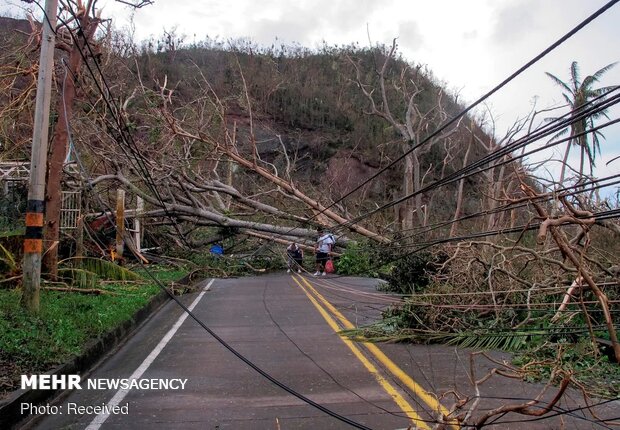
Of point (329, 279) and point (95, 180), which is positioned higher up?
point (95, 180)

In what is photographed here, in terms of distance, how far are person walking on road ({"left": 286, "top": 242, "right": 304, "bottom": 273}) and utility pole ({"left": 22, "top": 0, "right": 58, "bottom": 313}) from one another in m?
12.5

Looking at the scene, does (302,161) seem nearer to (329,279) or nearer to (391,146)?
(391,146)

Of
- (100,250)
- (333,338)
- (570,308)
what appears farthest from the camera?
(100,250)

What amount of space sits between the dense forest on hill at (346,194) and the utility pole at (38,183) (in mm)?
563

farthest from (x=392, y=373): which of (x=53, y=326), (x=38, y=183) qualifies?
(x=38, y=183)

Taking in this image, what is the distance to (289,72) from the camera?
51812 mm

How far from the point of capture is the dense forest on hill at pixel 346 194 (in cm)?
720

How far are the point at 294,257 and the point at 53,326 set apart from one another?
44.0 feet

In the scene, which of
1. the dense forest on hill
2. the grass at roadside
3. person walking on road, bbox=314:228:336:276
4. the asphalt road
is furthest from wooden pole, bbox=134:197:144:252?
the asphalt road

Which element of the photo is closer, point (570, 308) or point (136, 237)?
point (570, 308)

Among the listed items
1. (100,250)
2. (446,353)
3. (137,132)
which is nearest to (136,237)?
(100,250)

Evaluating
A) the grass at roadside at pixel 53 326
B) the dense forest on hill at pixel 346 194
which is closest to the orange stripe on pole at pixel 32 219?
the grass at roadside at pixel 53 326

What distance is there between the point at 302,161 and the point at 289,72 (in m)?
9.96

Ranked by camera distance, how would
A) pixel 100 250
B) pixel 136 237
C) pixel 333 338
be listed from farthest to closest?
1. pixel 136 237
2. pixel 100 250
3. pixel 333 338
